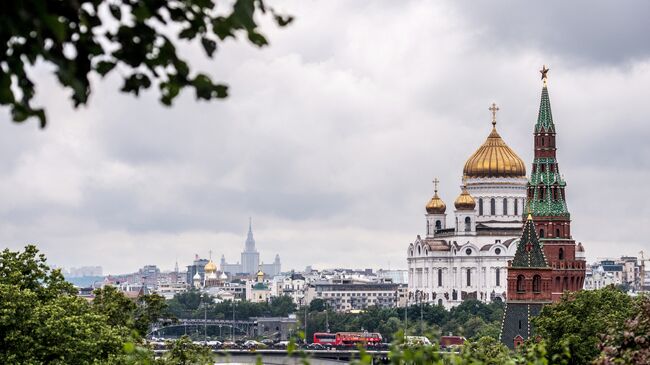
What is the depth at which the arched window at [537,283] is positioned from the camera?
328ft

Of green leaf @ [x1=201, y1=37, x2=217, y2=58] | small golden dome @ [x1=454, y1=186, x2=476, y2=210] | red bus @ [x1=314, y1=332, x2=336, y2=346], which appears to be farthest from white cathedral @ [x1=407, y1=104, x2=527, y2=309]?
green leaf @ [x1=201, y1=37, x2=217, y2=58]

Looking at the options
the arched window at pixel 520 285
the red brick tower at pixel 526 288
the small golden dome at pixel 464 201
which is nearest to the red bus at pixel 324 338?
the small golden dome at pixel 464 201

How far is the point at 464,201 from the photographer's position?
184m

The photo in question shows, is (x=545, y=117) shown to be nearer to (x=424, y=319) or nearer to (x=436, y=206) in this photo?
(x=424, y=319)

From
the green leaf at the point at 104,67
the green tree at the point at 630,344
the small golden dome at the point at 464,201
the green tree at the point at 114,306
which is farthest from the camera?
the small golden dome at the point at 464,201

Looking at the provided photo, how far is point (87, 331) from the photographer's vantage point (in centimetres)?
4416

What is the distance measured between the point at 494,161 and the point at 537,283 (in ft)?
281

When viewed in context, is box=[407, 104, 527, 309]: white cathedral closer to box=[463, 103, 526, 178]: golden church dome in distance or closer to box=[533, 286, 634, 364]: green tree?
box=[463, 103, 526, 178]: golden church dome in distance

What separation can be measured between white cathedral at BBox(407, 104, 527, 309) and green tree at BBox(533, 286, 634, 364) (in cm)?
10944

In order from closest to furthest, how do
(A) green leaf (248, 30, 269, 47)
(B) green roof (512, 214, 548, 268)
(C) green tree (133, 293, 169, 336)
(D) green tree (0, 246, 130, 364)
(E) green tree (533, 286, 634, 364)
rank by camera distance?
(A) green leaf (248, 30, 269, 47) → (D) green tree (0, 246, 130, 364) → (C) green tree (133, 293, 169, 336) → (E) green tree (533, 286, 634, 364) → (B) green roof (512, 214, 548, 268)

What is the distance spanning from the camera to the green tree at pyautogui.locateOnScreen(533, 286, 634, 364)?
65812 mm

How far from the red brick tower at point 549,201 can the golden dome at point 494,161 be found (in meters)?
72.0

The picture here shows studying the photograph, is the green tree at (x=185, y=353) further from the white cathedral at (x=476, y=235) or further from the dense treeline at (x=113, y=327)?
the white cathedral at (x=476, y=235)

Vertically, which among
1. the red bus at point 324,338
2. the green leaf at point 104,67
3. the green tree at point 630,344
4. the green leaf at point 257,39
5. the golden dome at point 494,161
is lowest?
the green tree at point 630,344
